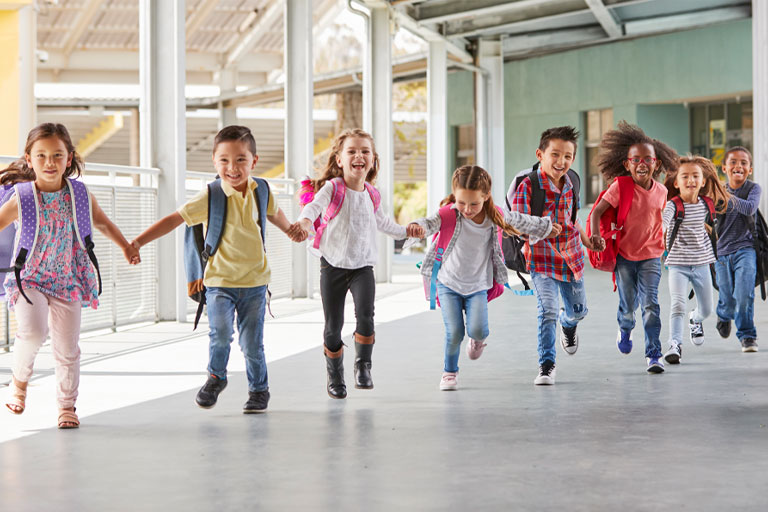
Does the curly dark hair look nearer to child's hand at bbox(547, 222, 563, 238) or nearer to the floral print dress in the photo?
child's hand at bbox(547, 222, 563, 238)

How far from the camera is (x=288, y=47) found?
42.8 feet

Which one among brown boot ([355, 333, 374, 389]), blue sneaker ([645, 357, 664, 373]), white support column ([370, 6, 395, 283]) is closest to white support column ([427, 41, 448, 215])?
white support column ([370, 6, 395, 283])

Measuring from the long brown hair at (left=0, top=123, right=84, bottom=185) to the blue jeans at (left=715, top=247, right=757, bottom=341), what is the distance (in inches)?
189

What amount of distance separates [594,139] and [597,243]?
18.9m

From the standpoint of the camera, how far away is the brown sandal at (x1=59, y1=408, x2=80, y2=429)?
4.81 metres

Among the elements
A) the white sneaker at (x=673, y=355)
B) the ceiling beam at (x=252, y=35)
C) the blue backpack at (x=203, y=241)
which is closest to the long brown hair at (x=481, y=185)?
the blue backpack at (x=203, y=241)

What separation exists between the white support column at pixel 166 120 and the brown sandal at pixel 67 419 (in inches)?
194

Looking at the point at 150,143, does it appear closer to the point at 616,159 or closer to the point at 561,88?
the point at 616,159

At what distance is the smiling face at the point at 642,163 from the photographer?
6.61 metres

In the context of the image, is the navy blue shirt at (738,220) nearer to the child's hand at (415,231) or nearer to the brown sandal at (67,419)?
the child's hand at (415,231)

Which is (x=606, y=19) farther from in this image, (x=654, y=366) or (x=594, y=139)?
(x=654, y=366)

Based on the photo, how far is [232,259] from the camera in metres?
5.07

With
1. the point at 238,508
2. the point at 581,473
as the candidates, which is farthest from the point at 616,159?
the point at 238,508

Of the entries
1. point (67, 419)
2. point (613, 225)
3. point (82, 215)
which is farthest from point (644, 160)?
point (67, 419)
